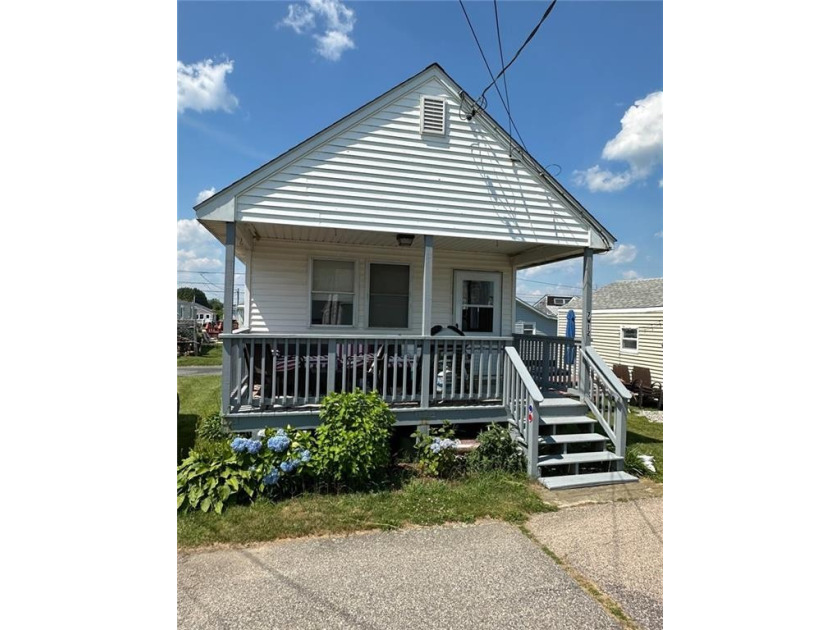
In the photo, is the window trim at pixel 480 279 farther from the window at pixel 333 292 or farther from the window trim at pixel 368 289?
the window at pixel 333 292

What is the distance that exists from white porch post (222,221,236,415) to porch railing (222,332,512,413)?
0.02 metres

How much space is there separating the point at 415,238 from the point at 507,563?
4.99 metres

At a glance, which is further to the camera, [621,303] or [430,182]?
[621,303]

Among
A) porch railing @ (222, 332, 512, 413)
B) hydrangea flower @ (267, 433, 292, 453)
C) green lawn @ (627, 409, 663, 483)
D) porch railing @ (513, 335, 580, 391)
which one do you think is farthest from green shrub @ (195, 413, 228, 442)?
green lawn @ (627, 409, 663, 483)

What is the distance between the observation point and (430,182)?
20.2ft

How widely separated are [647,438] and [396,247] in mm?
6064

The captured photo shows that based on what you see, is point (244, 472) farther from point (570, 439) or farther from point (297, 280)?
point (570, 439)

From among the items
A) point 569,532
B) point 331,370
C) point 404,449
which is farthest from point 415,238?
point 569,532

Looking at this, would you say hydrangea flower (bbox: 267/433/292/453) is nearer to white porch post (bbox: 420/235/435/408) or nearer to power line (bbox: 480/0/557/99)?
white porch post (bbox: 420/235/435/408)

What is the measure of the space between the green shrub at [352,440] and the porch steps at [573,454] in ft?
6.99

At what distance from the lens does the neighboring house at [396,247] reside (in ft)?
17.6

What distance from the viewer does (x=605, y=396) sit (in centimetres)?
583

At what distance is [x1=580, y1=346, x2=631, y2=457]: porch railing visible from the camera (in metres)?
5.54
